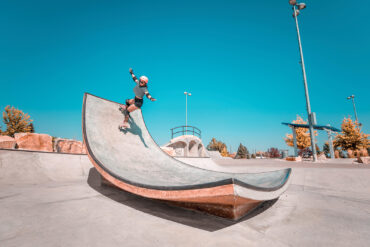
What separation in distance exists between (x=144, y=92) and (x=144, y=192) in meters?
3.48

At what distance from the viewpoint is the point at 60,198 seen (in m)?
2.79

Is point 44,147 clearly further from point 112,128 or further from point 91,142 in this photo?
point 91,142

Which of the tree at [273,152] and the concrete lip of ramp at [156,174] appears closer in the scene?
the concrete lip of ramp at [156,174]

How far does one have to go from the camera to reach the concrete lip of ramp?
1.83m

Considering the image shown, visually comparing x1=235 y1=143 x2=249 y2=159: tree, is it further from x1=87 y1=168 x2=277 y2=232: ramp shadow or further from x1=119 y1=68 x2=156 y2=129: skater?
x1=87 y1=168 x2=277 y2=232: ramp shadow

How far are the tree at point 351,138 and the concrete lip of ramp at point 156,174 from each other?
2327 cm

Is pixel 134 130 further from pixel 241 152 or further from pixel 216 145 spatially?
pixel 216 145

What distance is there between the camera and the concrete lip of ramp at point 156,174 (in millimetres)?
1830

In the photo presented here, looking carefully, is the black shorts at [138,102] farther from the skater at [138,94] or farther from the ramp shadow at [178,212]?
the ramp shadow at [178,212]

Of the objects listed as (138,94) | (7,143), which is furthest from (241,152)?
(7,143)

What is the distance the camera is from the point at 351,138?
64.6 feet

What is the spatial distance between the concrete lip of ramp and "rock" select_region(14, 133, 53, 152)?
4513 millimetres

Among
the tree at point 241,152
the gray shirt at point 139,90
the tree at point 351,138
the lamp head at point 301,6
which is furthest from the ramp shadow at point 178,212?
the tree at point 241,152

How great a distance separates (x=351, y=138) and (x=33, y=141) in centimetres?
2830
